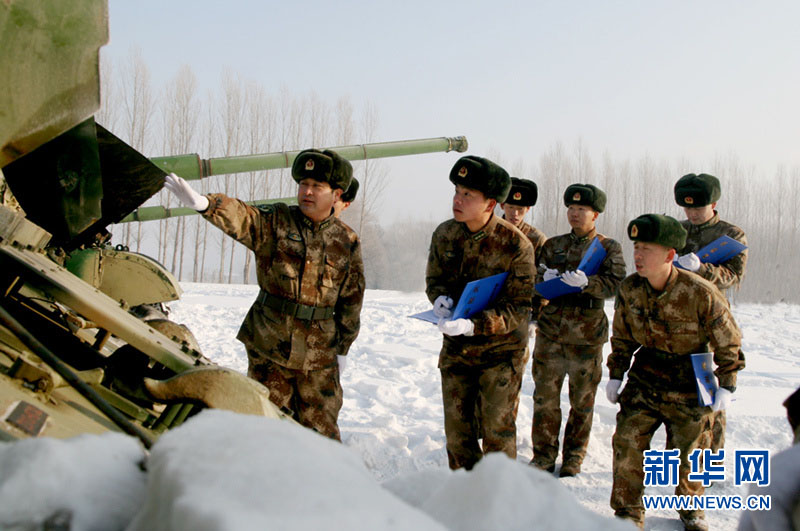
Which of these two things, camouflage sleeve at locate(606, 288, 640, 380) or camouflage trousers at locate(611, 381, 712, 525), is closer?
camouflage trousers at locate(611, 381, 712, 525)

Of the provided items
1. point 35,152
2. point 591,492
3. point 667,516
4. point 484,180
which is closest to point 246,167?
point 484,180

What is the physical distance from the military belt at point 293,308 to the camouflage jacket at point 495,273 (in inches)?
32.3

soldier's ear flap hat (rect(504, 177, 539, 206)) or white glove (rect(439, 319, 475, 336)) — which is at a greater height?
soldier's ear flap hat (rect(504, 177, 539, 206))

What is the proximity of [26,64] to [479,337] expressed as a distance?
2785 mm

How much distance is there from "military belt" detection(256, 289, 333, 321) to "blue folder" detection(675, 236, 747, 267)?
290 centimetres

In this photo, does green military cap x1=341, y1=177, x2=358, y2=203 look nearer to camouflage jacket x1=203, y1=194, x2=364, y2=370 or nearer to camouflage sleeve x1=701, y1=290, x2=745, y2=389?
camouflage jacket x1=203, y1=194, x2=364, y2=370

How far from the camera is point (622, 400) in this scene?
386cm

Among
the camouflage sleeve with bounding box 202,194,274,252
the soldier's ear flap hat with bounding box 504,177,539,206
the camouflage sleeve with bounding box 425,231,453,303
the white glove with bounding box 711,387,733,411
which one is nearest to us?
the camouflage sleeve with bounding box 202,194,274,252

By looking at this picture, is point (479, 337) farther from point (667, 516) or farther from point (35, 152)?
point (35, 152)

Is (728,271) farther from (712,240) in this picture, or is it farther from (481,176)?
(481,176)

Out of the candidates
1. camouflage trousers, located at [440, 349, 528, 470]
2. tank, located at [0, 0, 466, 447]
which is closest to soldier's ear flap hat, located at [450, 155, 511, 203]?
camouflage trousers, located at [440, 349, 528, 470]

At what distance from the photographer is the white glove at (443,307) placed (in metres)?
3.86

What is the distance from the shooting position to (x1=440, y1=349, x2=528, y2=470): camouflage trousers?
12.7 feet

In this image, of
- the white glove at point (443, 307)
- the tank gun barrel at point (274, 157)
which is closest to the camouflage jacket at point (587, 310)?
the white glove at point (443, 307)
